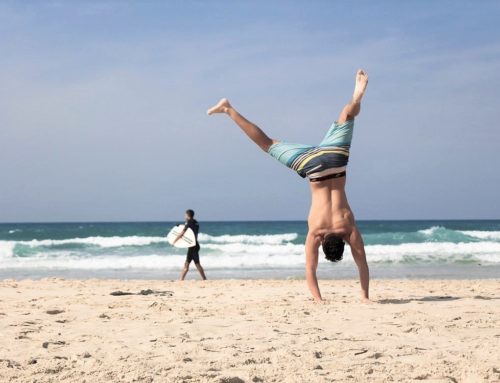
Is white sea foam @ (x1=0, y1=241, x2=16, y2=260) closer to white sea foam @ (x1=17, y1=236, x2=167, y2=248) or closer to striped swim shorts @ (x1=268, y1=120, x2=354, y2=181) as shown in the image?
white sea foam @ (x1=17, y1=236, x2=167, y2=248)

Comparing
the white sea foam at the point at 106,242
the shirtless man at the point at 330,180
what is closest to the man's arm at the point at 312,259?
the shirtless man at the point at 330,180

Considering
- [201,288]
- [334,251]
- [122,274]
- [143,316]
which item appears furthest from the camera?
[122,274]

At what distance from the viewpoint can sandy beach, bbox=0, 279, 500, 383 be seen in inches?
169

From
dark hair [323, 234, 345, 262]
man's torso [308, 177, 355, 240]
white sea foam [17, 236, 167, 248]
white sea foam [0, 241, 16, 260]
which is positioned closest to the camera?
dark hair [323, 234, 345, 262]

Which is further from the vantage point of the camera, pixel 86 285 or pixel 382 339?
pixel 86 285

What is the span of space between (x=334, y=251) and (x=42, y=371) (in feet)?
12.9

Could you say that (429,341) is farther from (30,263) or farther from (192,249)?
(30,263)

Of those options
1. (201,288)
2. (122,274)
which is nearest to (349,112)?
(201,288)

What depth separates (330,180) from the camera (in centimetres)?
772

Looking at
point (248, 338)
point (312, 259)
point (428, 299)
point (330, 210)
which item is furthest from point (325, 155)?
point (248, 338)

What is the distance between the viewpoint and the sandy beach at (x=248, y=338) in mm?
4301

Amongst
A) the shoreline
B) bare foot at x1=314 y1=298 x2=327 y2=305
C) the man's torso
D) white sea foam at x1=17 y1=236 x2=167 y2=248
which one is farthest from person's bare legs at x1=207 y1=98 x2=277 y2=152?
white sea foam at x1=17 y1=236 x2=167 y2=248

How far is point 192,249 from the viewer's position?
13.3 meters

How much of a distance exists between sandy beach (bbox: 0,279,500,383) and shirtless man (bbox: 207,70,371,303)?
73 cm
